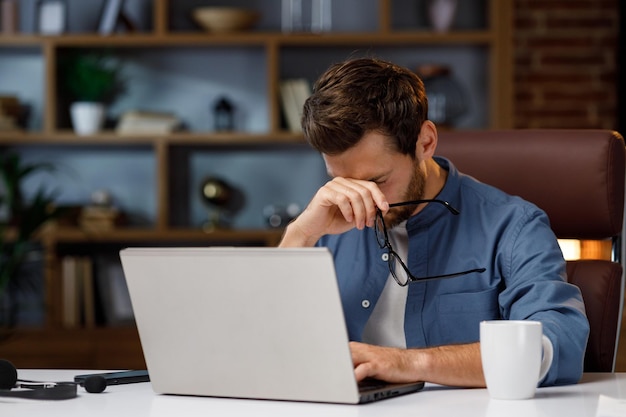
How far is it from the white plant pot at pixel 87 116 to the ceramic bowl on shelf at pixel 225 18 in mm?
530

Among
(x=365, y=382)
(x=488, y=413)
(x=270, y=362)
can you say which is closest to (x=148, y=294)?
(x=270, y=362)

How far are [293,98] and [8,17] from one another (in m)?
1.18

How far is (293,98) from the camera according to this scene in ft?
13.1

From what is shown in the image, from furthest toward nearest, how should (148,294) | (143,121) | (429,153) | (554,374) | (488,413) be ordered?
1. (143,121)
2. (429,153)
3. (554,374)
4. (148,294)
5. (488,413)

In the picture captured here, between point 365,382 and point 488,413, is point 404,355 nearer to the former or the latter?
point 365,382

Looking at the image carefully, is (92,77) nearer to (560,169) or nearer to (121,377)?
(560,169)

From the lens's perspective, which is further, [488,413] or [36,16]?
[36,16]

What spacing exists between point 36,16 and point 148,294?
10.2 feet

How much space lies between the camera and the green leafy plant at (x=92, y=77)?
4086 mm

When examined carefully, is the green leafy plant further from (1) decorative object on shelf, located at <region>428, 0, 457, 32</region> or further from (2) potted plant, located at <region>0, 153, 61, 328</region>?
(1) decorative object on shelf, located at <region>428, 0, 457, 32</region>

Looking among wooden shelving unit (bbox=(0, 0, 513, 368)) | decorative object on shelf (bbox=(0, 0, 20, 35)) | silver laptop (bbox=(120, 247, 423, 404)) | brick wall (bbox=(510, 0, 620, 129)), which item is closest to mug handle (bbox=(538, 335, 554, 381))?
silver laptop (bbox=(120, 247, 423, 404))

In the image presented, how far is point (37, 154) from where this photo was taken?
424cm

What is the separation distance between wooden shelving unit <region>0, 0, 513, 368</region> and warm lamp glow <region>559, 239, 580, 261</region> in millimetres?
1964

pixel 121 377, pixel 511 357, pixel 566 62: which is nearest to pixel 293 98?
pixel 566 62
